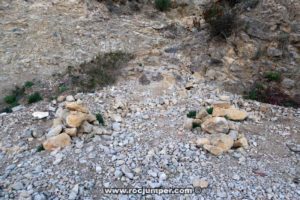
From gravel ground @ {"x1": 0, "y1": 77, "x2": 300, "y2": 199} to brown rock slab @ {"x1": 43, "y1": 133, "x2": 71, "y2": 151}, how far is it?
0.36ft

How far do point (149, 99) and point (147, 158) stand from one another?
2332 mm

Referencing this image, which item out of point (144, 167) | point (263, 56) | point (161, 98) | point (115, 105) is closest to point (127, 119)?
point (115, 105)

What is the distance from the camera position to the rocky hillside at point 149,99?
19.4ft

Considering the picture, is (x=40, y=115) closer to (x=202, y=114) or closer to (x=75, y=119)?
(x=75, y=119)

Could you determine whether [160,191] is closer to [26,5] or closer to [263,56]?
[263,56]

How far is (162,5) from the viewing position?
37.9 ft

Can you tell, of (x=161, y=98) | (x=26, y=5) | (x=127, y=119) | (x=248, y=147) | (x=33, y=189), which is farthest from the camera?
(x=26, y=5)

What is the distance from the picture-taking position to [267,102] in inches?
333

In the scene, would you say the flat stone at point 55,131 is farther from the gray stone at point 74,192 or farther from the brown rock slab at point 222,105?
the brown rock slab at point 222,105

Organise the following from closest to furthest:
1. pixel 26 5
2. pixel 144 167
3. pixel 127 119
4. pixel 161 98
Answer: pixel 144 167 → pixel 127 119 → pixel 161 98 → pixel 26 5

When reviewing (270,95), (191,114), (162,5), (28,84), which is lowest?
(28,84)

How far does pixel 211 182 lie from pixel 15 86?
5682 mm

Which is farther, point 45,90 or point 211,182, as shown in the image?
point 45,90

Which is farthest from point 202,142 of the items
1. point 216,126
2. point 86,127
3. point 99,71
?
point 99,71
